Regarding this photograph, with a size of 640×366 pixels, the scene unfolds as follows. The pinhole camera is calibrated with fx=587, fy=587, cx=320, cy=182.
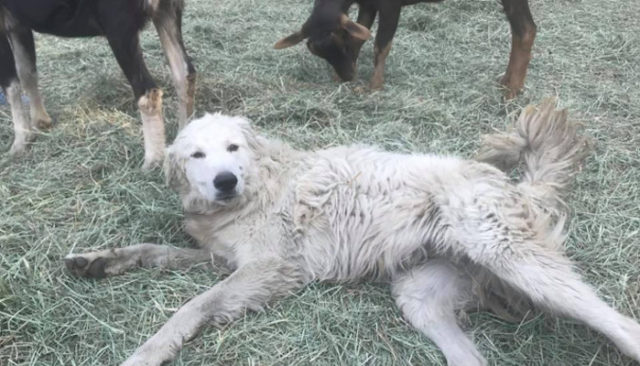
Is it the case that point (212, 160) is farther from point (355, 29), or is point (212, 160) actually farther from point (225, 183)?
point (355, 29)

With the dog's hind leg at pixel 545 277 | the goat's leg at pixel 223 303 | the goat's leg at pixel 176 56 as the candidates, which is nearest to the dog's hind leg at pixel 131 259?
the goat's leg at pixel 223 303

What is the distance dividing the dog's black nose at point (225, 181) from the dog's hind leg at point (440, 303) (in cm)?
107

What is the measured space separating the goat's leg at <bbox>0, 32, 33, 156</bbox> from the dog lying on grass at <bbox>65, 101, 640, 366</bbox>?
1925 mm

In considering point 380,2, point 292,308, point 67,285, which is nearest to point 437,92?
point 380,2

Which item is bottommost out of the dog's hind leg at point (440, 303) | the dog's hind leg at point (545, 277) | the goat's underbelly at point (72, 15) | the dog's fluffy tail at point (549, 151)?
the dog's hind leg at point (440, 303)

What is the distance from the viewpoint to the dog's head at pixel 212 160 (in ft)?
10.6

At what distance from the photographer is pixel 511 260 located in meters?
2.93

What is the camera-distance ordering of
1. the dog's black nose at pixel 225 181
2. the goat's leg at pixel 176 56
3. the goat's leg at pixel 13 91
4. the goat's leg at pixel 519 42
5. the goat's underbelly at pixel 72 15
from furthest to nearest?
the goat's leg at pixel 519 42
the goat's leg at pixel 176 56
the goat's leg at pixel 13 91
the goat's underbelly at pixel 72 15
the dog's black nose at pixel 225 181

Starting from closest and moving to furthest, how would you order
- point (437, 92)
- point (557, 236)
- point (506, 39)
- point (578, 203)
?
point (557, 236), point (578, 203), point (437, 92), point (506, 39)

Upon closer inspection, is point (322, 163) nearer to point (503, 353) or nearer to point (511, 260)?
point (511, 260)

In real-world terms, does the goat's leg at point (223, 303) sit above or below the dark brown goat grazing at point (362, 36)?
below

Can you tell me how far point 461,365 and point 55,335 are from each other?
77.0 inches

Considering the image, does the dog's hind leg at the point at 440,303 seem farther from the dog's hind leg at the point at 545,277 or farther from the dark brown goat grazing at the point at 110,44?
the dark brown goat grazing at the point at 110,44

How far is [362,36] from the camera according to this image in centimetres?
590
